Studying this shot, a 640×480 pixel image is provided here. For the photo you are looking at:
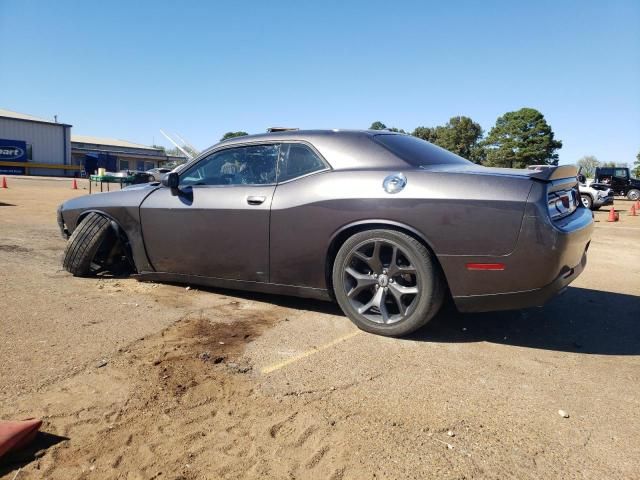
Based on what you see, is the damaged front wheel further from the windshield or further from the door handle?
the windshield

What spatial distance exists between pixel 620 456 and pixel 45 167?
5600cm

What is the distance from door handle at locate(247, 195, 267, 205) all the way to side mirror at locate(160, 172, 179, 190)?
87 cm

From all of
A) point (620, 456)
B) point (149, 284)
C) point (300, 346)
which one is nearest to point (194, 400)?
point (300, 346)

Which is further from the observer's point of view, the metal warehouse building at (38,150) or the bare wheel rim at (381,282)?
the metal warehouse building at (38,150)

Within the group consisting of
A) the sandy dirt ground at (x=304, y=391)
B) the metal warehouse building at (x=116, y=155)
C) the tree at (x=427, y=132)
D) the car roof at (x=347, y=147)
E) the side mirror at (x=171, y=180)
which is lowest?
the sandy dirt ground at (x=304, y=391)

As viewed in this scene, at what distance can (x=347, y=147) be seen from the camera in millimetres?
3580

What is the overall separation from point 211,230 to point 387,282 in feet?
5.22

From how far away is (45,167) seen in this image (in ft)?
159

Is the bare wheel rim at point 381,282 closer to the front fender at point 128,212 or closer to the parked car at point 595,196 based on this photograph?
the front fender at point 128,212

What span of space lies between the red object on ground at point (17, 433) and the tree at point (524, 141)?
58.0 m

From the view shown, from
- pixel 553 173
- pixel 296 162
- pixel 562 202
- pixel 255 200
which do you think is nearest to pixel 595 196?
pixel 562 202

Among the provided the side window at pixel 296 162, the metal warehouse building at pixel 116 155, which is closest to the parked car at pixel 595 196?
the side window at pixel 296 162

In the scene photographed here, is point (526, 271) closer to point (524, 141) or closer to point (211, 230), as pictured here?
point (211, 230)

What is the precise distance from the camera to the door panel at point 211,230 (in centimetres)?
374
